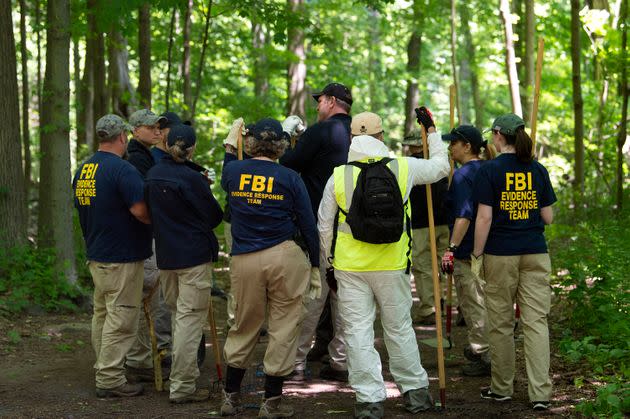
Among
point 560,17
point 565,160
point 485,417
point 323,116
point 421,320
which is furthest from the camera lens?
point 565,160

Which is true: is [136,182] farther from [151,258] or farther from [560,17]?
[560,17]

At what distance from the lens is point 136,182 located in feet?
21.0

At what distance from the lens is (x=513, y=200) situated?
232 inches

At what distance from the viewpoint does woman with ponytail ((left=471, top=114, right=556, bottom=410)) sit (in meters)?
5.88

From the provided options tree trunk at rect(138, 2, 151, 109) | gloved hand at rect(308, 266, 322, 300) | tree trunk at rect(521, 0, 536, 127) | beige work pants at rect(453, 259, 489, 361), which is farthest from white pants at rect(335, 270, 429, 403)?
tree trunk at rect(521, 0, 536, 127)

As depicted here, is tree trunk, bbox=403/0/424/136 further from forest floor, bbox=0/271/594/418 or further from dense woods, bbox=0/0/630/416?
forest floor, bbox=0/271/594/418

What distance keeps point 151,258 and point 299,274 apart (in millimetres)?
2030

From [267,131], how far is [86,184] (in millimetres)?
1748

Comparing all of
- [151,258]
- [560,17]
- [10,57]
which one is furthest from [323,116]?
[560,17]

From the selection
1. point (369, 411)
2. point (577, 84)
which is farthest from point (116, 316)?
point (577, 84)

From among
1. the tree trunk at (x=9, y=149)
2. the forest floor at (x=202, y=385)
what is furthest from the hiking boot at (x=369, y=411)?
the tree trunk at (x=9, y=149)

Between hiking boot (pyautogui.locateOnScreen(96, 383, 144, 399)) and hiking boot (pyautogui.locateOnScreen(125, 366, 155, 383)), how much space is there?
0.51 meters

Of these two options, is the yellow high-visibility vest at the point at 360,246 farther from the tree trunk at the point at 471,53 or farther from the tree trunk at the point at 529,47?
the tree trunk at the point at 471,53

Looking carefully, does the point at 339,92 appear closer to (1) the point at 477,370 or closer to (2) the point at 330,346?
(2) the point at 330,346
